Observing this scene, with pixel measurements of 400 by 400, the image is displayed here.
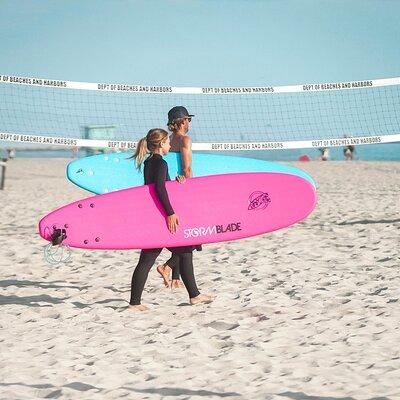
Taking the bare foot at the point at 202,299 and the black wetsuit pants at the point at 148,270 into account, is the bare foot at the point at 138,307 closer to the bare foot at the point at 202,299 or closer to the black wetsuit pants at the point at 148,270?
the black wetsuit pants at the point at 148,270

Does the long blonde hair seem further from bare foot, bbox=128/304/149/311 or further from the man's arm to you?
bare foot, bbox=128/304/149/311

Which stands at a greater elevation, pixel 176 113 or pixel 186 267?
pixel 176 113

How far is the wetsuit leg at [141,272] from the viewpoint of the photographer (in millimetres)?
5113

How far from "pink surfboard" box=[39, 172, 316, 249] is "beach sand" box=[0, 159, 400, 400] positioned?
20.5 inches

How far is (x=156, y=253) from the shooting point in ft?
17.0

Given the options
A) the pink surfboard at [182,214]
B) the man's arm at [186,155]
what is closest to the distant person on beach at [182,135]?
the man's arm at [186,155]

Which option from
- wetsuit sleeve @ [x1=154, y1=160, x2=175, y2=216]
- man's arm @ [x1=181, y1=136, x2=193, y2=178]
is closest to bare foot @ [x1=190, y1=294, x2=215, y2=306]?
wetsuit sleeve @ [x1=154, y1=160, x2=175, y2=216]

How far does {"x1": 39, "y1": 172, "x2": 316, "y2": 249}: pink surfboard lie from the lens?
5305 mm

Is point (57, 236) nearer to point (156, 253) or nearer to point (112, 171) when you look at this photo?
point (156, 253)

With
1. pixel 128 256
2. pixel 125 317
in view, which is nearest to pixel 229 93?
Answer: pixel 128 256

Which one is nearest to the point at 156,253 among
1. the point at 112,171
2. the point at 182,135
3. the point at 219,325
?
the point at 219,325

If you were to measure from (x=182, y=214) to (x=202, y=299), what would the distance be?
0.66 meters

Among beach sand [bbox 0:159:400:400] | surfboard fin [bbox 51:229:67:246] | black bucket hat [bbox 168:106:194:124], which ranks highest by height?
black bucket hat [bbox 168:106:194:124]

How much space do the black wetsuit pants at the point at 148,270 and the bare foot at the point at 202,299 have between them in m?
0.03
